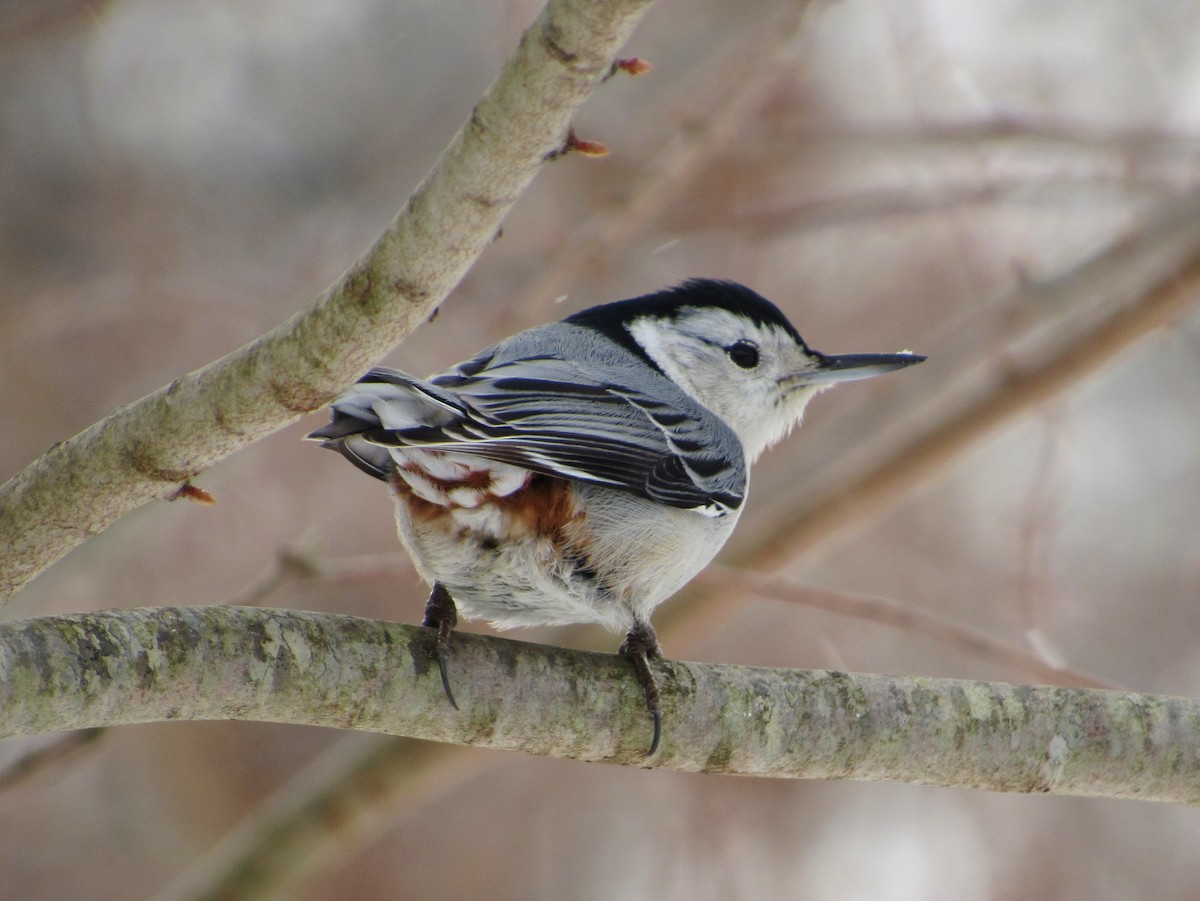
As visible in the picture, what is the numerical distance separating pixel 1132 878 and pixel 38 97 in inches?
219

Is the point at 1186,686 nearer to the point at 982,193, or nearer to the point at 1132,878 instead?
the point at 1132,878

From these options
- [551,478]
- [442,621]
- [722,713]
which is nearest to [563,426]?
[551,478]

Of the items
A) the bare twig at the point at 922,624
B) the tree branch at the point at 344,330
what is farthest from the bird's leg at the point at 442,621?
the bare twig at the point at 922,624

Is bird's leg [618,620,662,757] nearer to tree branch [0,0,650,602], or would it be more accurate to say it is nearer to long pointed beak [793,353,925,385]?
tree branch [0,0,650,602]

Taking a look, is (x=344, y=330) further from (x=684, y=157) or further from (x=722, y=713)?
(x=684, y=157)

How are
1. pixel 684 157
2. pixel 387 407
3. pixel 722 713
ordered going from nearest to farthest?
pixel 387 407 → pixel 722 713 → pixel 684 157

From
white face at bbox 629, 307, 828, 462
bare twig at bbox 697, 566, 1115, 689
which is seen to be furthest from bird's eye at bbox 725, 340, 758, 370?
bare twig at bbox 697, 566, 1115, 689

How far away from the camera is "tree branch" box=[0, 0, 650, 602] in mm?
1279

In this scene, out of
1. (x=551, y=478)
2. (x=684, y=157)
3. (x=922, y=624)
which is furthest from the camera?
(x=684, y=157)

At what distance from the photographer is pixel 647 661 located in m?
Answer: 2.13

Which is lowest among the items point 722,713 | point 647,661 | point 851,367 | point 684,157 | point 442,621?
point 722,713

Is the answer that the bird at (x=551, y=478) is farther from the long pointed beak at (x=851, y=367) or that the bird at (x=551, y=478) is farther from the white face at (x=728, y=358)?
the white face at (x=728, y=358)

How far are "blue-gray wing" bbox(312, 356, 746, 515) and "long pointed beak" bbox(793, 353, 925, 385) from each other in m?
0.29

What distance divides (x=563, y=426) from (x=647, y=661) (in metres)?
0.46
